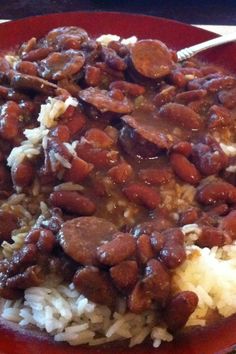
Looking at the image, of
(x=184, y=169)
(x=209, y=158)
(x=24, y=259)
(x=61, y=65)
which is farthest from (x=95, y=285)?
(x=61, y=65)

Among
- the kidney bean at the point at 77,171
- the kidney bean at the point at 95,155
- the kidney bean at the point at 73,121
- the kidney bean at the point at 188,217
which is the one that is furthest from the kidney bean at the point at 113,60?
the kidney bean at the point at 188,217

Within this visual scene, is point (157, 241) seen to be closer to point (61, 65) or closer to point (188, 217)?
point (188, 217)

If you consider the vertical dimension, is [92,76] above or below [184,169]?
above


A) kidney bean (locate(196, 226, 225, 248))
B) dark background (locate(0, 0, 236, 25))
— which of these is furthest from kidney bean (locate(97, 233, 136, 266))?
dark background (locate(0, 0, 236, 25))

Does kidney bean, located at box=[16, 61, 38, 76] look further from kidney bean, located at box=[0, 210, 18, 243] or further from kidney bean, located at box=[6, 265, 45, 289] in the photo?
kidney bean, located at box=[6, 265, 45, 289]

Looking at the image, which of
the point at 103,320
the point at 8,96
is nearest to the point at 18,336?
the point at 103,320

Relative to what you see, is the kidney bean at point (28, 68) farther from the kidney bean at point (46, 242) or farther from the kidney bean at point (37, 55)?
the kidney bean at point (46, 242)
